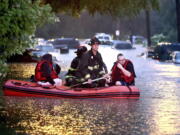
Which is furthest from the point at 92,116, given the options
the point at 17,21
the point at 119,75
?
the point at 119,75

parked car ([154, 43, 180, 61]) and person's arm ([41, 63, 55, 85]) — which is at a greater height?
parked car ([154, 43, 180, 61])

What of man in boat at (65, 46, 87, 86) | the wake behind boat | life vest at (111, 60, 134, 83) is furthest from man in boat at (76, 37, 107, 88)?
the wake behind boat

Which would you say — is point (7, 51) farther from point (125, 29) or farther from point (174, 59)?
point (125, 29)

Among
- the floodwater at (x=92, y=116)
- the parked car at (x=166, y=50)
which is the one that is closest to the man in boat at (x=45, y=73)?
the floodwater at (x=92, y=116)

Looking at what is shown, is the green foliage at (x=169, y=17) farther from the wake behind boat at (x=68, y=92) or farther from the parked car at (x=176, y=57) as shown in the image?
the wake behind boat at (x=68, y=92)

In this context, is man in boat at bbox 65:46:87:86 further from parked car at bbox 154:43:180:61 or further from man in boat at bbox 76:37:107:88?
parked car at bbox 154:43:180:61

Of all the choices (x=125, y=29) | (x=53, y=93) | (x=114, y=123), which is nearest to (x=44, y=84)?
(x=53, y=93)

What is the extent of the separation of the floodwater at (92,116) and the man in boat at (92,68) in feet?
3.59

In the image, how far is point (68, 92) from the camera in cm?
1994

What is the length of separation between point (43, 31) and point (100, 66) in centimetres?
9889

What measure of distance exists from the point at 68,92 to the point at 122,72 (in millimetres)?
1925

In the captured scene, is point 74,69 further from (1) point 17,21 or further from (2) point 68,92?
(1) point 17,21

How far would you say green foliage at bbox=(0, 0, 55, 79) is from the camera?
1477cm

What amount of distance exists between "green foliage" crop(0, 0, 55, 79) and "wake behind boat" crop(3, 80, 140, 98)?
3749 millimetres
